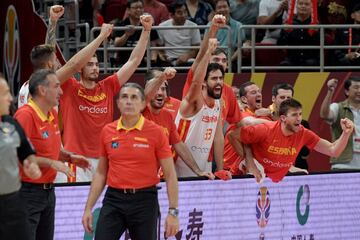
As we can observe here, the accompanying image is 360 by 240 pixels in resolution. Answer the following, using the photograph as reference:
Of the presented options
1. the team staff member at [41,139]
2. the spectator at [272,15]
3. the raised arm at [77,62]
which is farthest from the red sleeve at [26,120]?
the spectator at [272,15]

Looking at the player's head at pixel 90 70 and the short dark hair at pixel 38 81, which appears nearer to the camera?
the short dark hair at pixel 38 81

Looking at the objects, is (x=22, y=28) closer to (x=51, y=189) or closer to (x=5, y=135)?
(x=51, y=189)

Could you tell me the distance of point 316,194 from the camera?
1283 centimetres

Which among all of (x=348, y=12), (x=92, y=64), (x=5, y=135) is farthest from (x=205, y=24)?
(x=5, y=135)

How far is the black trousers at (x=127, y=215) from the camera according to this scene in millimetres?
9930

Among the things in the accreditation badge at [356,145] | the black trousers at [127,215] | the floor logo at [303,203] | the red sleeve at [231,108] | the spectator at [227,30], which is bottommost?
the floor logo at [303,203]

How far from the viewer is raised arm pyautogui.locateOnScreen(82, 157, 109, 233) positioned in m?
9.87

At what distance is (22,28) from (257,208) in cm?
711

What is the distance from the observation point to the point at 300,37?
17.1m

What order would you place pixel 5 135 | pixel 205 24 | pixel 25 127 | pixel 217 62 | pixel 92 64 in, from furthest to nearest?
pixel 205 24 < pixel 217 62 < pixel 92 64 < pixel 25 127 < pixel 5 135

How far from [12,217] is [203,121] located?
3.86m

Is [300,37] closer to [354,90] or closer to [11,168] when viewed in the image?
[354,90]

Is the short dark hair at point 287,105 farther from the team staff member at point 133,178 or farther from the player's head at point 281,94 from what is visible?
the team staff member at point 133,178

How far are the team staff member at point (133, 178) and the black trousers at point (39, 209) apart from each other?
1.07ft
